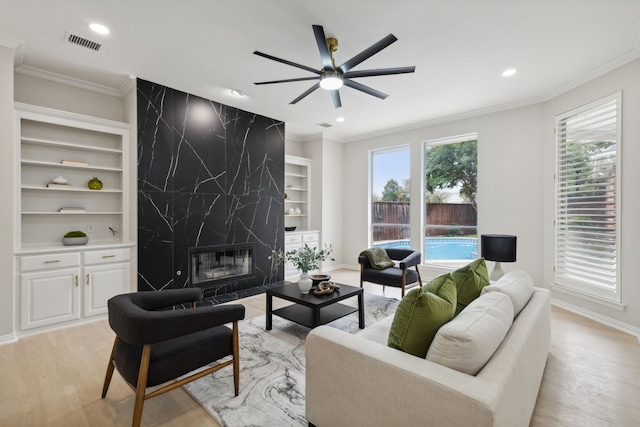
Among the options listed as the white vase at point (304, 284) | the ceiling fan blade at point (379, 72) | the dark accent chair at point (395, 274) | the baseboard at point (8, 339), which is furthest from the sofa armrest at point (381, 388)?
the baseboard at point (8, 339)

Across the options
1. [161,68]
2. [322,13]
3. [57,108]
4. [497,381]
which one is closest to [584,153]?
[322,13]

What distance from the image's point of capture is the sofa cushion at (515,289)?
6.44ft

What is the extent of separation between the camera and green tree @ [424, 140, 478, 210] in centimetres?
511

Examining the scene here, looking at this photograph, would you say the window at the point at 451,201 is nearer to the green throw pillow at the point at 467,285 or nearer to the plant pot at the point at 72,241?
the green throw pillow at the point at 467,285

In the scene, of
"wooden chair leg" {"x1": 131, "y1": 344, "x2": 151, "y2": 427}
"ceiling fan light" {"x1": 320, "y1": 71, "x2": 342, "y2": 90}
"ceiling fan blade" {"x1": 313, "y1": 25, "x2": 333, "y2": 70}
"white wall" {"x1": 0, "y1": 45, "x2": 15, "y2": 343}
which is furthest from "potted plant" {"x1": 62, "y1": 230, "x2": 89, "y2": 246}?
"ceiling fan blade" {"x1": 313, "y1": 25, "x2": 333, "y2": 70}

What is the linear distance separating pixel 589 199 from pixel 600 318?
1.37 metres

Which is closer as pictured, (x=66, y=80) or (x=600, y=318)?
(x=600, y=318)

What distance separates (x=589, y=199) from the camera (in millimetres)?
3645

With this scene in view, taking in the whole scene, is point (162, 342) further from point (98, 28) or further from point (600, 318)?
point (600, 318)

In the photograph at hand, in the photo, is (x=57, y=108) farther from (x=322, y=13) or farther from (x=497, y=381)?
(x=497, y=381)

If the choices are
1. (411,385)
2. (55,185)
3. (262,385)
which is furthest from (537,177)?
(55,185)

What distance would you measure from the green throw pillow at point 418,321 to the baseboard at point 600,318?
3028 millimetres

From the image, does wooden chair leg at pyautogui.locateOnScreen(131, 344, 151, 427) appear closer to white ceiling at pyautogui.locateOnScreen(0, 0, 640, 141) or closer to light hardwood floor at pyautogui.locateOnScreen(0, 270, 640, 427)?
light hardwood floor at pyautogui.locateOnScreen(0, 270, 640, 427)

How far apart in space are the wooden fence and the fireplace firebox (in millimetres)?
2744
